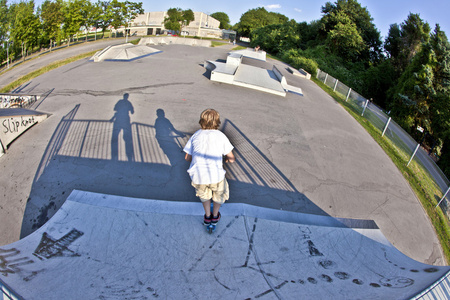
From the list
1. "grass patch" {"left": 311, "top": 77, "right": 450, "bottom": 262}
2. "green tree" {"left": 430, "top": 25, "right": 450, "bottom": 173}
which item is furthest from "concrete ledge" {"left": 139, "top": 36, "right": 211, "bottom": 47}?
"grass patch" {"left": 311, "top": 77, "right": 450, "bottom": 262}

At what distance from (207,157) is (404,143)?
11446 millimetres

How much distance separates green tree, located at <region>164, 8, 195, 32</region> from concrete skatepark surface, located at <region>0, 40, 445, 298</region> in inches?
2231

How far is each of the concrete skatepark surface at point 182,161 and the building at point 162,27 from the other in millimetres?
65957

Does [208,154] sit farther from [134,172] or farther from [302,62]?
[302,62]

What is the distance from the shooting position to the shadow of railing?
5379 millimetres

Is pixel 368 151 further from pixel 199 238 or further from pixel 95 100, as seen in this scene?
pixel 95 100

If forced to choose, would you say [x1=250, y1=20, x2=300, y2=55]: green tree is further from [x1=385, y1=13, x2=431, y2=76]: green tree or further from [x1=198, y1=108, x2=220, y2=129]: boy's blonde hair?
[x1=198, y1=108, x2=220, y2=129]: boy's blonde hair

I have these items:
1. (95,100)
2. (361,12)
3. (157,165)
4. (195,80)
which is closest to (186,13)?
(361,12)

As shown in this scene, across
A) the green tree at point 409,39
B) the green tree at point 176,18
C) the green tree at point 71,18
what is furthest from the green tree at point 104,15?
the green tree at point 409,39

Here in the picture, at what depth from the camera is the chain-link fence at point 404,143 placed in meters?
8.34

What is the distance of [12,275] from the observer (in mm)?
2764

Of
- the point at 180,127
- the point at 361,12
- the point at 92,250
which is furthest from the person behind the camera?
the point at 361,12

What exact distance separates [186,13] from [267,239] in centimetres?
7593

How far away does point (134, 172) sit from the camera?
240 inches
